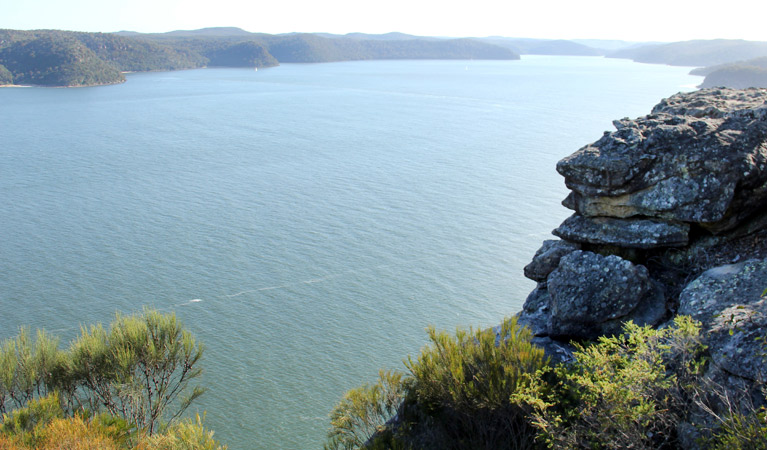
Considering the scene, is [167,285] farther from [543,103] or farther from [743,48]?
[743,48]

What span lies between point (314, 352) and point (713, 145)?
1431 cm

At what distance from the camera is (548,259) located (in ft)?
37.2

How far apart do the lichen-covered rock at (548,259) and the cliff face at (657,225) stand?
0.09m

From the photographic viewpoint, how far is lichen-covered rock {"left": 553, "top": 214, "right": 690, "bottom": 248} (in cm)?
997

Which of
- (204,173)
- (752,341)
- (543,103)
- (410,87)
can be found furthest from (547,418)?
(410,87)

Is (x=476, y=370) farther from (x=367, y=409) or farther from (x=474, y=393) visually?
(x=367, y=409)

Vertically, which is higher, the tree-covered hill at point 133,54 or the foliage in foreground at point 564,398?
the tree-covered hill at point 133,54

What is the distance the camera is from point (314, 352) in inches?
811

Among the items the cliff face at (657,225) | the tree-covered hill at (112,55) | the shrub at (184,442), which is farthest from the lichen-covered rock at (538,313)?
the tree-covered hill at (112,55)

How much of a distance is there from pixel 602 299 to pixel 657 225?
1.76 m

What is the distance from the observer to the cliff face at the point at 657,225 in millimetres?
9359

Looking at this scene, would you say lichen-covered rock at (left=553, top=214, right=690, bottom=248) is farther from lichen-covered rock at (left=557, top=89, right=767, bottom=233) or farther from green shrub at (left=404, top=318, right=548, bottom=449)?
green shrub at (left=404, top=318, right=548, bottom=449)

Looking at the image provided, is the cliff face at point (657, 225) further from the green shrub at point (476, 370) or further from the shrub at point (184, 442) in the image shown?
the shrub at point (184, 442)

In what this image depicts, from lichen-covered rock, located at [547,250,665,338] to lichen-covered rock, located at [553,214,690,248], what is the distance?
26.2 inches
